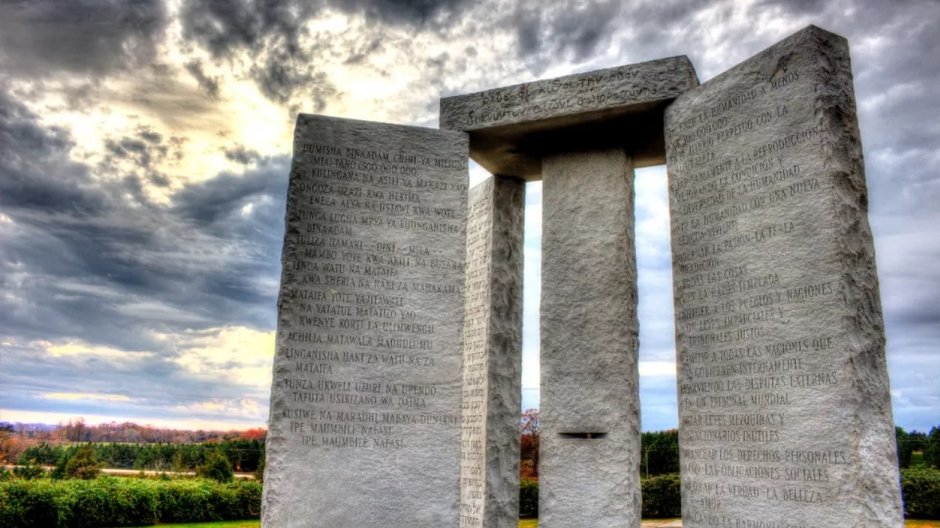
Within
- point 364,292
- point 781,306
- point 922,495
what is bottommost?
point 922,495

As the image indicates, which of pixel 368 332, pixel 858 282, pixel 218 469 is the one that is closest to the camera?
pixel 858 282

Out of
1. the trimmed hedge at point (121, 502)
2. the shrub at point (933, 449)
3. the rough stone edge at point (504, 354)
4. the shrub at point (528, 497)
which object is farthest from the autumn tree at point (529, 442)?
the shrub at point (933, 449)

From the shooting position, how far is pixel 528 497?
1493cm

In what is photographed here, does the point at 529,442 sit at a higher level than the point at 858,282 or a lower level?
lower

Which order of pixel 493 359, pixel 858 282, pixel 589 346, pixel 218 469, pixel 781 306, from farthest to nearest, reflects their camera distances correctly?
pixel 218 469 → pixel 493 359 → pixel 589 346 → pixel 781 306 → pixel 858 282

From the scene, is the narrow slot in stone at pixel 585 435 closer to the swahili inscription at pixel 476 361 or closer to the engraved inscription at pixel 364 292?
the swahili inscription at pixel 476 361

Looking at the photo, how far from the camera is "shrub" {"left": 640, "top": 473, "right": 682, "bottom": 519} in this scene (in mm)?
15164

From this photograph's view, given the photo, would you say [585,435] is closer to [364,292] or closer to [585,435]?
[585,435]

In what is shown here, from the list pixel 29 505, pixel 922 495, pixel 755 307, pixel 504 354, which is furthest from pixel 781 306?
pixel 29 505

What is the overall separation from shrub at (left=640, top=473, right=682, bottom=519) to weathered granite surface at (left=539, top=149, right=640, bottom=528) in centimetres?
857

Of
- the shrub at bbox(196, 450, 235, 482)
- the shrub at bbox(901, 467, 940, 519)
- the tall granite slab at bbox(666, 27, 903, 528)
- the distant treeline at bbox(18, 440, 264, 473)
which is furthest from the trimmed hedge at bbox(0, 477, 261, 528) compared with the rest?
the shrub at bbox(901, 467, 940, 519)

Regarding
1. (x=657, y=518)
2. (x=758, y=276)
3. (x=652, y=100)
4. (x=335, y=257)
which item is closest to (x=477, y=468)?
(x=335, y=257)

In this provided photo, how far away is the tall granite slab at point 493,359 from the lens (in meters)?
8.22

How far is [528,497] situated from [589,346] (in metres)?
8.38
